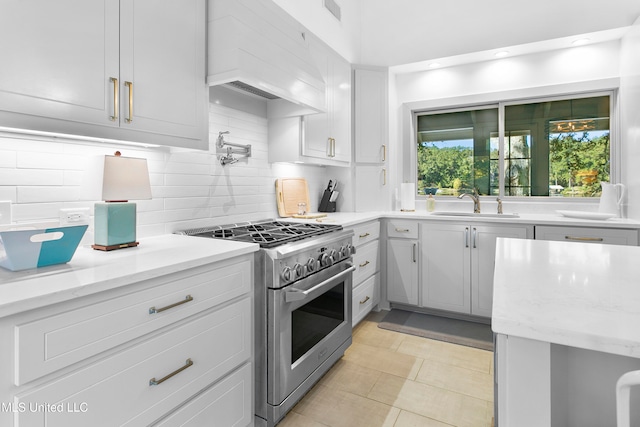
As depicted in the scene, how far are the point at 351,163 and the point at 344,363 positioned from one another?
2.04 metres

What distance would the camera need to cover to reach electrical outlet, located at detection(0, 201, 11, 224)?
1317mm

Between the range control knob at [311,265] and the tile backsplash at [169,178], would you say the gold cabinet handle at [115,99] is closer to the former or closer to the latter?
the tile backsplash at [169,178]

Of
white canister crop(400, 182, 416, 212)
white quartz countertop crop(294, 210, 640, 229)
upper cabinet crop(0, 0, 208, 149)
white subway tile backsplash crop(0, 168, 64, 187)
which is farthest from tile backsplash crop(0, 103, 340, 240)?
white canister crop(400, 182, 416, 212)

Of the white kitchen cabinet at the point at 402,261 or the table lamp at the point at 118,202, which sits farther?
the white kitchen cabinet at the point at 402,261

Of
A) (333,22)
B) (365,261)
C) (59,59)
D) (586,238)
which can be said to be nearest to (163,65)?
(59,59)

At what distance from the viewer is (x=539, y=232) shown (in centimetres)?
289

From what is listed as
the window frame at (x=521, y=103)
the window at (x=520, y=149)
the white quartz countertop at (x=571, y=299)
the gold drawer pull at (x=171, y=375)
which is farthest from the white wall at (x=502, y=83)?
the gold drawer pull at (x=171, y=375)

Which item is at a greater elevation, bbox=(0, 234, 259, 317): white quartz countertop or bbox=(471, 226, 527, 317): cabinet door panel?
bbox=(0, 234, 259, 317): white quartz countertop

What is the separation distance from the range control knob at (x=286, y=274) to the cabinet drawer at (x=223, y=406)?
17.7 inches

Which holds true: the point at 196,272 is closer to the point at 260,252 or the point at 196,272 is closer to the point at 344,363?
the point at 260,252

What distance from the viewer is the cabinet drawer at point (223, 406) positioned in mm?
1382

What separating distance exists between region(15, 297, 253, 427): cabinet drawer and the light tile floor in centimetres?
63

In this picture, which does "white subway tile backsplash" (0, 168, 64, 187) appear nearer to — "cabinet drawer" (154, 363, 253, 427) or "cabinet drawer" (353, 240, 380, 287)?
"cabinet drawer" (154, 363, 253, 427)

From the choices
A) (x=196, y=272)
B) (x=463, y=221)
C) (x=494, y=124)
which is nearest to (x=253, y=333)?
(x=196, y=272)
